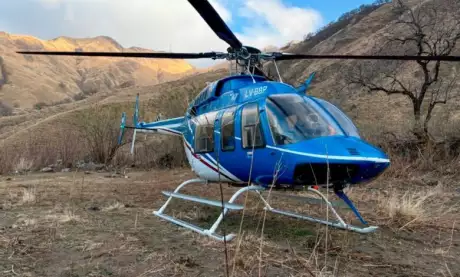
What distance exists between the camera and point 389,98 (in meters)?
29.2

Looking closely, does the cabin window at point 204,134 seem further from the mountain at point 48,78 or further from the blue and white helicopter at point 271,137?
the mountain at point 48,78

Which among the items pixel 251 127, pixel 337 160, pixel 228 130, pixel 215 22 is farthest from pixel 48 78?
pixel 337 160

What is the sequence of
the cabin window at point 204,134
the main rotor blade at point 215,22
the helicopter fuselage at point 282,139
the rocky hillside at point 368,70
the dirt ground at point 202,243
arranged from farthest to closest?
the rocky hillside at point 368,70 < the cabin window at point 204,134 < the main rotor blade at point 215,22 < the helicopter fuselage at point 282,139 < the dirt ground at point 202,243

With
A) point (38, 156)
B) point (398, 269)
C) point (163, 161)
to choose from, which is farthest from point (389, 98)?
point (398, 269)

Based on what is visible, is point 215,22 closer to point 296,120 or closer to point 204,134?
point 296,120

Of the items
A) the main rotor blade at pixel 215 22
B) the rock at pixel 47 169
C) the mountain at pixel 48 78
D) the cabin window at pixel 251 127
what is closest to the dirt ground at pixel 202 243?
the cabin window at pixel 251 127

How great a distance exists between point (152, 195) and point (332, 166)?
19.6ft

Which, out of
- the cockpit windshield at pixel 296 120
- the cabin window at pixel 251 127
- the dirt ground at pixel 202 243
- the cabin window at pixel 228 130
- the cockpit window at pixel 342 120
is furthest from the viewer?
the cabin window at pixel 228 130

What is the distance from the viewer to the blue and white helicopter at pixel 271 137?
15.8ft

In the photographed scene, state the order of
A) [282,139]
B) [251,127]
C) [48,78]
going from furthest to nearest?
[48,78] < [251,127] < [282,139]

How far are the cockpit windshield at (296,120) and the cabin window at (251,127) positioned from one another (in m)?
0.21

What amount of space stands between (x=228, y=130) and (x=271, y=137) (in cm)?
95

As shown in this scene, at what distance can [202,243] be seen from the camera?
5.04m

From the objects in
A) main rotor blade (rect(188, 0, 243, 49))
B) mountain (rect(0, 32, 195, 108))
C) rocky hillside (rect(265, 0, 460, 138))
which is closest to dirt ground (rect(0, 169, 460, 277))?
main rotor blade (rect(188, 0, 243, 49))
